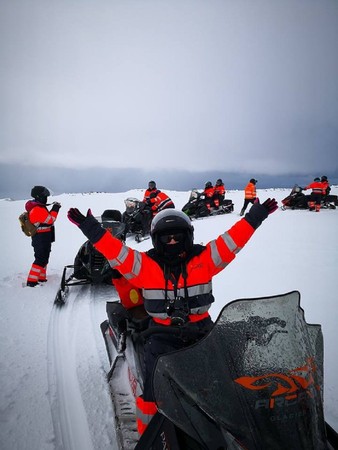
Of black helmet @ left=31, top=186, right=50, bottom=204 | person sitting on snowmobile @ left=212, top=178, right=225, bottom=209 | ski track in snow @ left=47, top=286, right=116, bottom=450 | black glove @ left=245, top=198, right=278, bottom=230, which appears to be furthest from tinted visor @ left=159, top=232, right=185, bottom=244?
person sitting on snowmobile @ left=212, top=178, right=225, bottom=209

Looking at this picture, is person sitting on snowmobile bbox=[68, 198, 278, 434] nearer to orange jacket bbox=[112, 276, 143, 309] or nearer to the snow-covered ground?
orange jacket bbox=[112, 276, 143, 309]

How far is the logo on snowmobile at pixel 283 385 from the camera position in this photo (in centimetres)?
120

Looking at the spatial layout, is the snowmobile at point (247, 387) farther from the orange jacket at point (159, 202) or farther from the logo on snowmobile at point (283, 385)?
the orange jacket at point (159, 202)

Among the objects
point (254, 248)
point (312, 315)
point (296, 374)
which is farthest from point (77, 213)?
point (254, 248)

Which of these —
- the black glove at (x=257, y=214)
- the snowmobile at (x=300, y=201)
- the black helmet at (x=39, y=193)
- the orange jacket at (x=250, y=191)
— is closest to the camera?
the black glove at (x=257, y=214)

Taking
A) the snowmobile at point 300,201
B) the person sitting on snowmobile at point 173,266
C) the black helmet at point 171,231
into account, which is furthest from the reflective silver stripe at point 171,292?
the snowmobile at point 300,201

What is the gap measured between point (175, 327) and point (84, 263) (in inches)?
141

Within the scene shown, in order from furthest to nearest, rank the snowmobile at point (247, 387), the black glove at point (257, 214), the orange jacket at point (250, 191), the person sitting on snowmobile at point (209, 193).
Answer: the person sitting on snowmobile at point (209, 193)
the orange jacket at point (250, 191)
the black glove at point (257, 214)
the snowmobile at point (247, 387)

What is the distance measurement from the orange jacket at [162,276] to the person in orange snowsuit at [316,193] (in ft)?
42.4

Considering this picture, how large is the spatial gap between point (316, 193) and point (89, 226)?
45.2ft

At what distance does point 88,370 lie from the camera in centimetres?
284

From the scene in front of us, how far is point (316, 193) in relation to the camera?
43.2 feet

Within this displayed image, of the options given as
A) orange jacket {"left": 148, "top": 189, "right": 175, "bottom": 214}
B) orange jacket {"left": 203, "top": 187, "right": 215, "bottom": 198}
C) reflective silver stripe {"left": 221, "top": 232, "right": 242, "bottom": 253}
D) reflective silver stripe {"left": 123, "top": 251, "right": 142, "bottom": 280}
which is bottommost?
reflective silver stripe {"left": 123, "top": 251, "right": 142, "bottom": 280}

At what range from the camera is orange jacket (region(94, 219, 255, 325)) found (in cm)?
212
